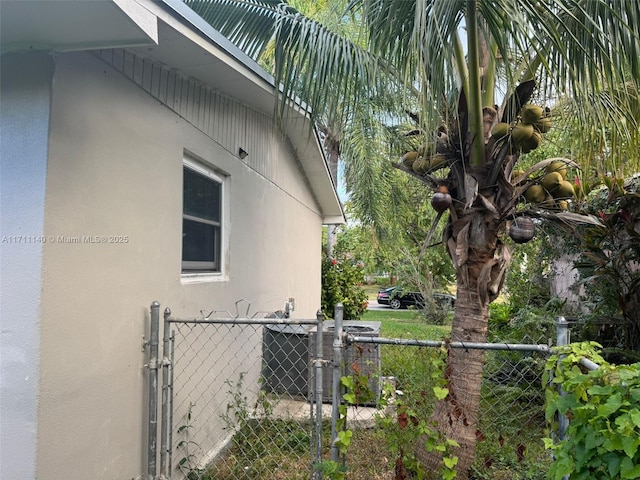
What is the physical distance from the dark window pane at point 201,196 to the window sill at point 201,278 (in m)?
0.58

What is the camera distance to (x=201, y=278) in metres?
3.92

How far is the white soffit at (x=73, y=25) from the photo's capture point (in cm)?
183

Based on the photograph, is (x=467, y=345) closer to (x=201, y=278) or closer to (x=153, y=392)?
(x=153, y=392)

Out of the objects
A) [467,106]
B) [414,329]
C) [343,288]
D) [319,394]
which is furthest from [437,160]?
[343,288]

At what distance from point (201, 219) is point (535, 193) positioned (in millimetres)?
2977

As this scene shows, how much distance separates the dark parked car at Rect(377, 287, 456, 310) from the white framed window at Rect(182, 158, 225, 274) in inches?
480

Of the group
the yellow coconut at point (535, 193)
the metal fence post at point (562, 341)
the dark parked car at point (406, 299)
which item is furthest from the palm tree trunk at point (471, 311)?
the dark parked car at point (406, 299)

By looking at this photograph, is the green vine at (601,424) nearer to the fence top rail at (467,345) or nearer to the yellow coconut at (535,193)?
the fence top rail at (467,345)

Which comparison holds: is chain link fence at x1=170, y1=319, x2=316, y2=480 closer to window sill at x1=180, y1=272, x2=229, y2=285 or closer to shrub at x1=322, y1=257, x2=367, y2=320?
window sill at x1=180, y1=272, x2=229, y2=285

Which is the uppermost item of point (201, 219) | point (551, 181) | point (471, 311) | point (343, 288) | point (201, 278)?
point (551, 181)

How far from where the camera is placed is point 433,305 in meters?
15.1

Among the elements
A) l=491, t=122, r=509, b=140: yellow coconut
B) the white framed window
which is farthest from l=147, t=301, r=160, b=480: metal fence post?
l=491, t=122, r=509, b=140: yellow coconut

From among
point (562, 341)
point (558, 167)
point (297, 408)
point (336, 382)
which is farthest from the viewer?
point (297, 408)

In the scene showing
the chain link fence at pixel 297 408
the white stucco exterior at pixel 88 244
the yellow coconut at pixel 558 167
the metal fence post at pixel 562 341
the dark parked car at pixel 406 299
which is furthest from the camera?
the dark parked car at pixel 406 299
